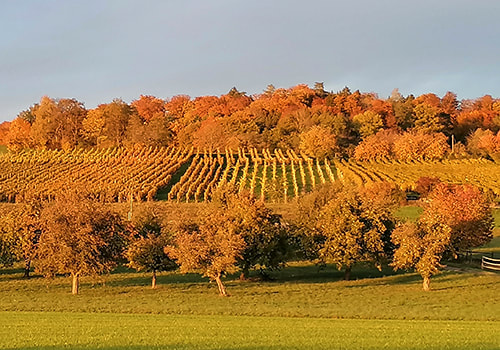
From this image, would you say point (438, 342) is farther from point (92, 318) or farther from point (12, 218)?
Answer: point (12, 218)

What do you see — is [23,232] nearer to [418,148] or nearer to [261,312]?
[261,312]

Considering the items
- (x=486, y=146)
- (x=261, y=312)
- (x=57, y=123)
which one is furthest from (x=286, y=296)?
(x=57, y=123)

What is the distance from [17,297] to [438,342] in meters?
23.7

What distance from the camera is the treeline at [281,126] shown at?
111688mm

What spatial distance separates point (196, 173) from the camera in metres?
92.1

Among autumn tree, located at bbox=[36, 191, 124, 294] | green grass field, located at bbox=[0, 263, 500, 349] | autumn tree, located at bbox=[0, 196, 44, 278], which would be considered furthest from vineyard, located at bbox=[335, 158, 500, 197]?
autumn tree, located at bbox=[36, 191, 124, 294]

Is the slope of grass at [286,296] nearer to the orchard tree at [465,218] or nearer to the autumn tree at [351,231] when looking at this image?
the autumn tree at [351,231]

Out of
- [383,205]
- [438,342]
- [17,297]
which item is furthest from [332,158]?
[438,342]

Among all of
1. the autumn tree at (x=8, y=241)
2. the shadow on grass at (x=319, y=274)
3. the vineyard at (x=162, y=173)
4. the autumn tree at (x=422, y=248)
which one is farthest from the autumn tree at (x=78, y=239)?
the vineyard at (x=162, y=173)

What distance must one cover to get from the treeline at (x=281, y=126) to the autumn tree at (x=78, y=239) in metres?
75.8

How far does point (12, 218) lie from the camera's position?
1599 inches

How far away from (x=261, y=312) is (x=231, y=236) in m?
8.73

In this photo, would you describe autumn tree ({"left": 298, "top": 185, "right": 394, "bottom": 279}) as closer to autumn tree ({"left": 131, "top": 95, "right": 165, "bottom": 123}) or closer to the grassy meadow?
the grassy meadow

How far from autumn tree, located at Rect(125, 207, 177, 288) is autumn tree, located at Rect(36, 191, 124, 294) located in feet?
4.86
